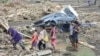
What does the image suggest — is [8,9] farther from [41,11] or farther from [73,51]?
[73,51]

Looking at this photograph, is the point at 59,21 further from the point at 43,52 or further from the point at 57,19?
the point at 43,52

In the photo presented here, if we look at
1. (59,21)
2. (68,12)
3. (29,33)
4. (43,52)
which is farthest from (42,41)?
(68,12)

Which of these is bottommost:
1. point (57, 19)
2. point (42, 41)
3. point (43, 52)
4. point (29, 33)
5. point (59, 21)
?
point (29, 33)

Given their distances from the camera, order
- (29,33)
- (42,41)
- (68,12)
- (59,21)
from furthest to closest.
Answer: (68,12) → (59,21) → (29,33) → (42,41)

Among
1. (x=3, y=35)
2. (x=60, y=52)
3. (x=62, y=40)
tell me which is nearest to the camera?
(x=60, y=52)

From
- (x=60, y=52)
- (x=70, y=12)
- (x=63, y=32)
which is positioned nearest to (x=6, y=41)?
(x=60, y=52)

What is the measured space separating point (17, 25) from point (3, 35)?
351 inches

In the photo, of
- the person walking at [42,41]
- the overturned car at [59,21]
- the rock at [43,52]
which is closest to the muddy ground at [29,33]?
the rock at [43,52]

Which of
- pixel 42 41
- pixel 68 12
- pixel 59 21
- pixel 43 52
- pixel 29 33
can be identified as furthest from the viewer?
pixel 68 12

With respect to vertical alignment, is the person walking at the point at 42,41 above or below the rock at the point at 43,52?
above

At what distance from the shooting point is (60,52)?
2183 centimetres

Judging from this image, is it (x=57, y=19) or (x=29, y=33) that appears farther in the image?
(x=57, y=19)

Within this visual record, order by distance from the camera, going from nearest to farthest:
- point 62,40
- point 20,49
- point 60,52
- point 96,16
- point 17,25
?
point 20,49
point 60,52
point 62,40
point 17,25
point 96,16

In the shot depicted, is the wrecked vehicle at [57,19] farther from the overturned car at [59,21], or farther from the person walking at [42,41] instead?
the person walking at [42,41]
